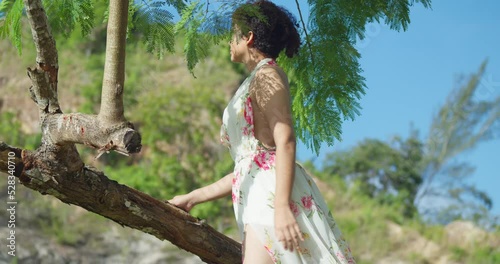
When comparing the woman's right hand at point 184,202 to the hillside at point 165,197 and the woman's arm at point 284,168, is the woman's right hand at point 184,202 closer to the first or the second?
the woman's arm at point 284,168

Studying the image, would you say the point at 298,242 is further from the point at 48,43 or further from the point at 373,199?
the point at 373,199

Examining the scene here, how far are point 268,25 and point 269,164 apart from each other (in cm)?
38

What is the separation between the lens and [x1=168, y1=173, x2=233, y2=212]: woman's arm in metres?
2.44

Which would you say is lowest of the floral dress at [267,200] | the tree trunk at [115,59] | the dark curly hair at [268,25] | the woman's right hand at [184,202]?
the floral dress at [267,200]

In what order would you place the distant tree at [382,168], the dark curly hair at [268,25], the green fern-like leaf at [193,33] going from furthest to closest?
the distant tree at [382,168]
the green fern-like leaf at [193,33]
the dark curly hair at [268,25]

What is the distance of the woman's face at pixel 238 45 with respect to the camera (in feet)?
7.40

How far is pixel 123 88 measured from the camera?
2117mm

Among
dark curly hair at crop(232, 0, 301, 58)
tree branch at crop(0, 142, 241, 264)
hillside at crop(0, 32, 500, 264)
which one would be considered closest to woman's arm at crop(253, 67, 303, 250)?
dark curly hair at crop(232, 0, 301, 58)

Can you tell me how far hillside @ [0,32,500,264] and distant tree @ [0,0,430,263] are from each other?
143 inches

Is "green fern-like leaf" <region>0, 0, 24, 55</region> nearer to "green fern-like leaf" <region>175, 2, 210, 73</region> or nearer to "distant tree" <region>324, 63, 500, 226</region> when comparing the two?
"green fern-like leaf" <region>175, 2, 210, 73</region>

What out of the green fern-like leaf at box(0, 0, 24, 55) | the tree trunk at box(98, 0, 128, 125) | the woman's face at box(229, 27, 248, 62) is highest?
the green fern-like leaf at box(0, 0, 24, 55)

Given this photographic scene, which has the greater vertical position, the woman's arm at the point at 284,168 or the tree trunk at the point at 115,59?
the tree trunk at the point at 115,59

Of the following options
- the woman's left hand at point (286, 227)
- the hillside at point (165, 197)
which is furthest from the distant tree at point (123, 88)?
the hillside at point (165, 197)

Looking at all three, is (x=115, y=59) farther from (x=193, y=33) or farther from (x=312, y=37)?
(x=312, y=37)
